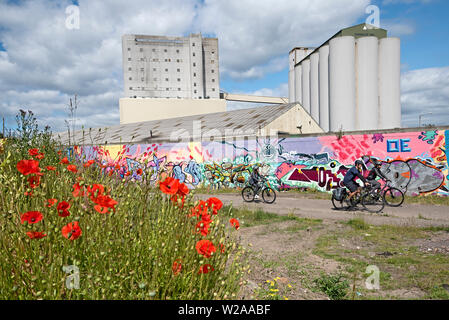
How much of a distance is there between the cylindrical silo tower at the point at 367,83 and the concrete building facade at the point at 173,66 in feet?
108

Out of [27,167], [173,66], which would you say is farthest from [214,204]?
[173,66]

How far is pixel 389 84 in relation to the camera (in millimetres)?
31219

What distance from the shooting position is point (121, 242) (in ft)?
7.57

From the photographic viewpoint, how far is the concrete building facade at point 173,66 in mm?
58875

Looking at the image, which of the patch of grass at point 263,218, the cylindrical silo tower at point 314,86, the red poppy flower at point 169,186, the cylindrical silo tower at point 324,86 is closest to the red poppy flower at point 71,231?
the red poppy flower at point 169,186

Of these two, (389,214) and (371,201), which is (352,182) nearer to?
(371,201)

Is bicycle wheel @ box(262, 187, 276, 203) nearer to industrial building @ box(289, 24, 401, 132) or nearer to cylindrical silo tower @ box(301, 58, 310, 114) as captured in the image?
industrial building @ box(289, 24, 401, 132)

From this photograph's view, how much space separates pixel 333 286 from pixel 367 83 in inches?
1239

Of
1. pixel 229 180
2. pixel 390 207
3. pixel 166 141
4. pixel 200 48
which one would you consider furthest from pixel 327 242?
pixel 200 48

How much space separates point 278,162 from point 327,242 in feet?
34.0

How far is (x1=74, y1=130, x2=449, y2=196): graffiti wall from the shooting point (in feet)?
41.0

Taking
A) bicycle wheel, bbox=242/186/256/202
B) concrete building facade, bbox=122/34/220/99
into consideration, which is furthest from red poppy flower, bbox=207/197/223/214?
concrete building facade, bbox=122/34/220/99

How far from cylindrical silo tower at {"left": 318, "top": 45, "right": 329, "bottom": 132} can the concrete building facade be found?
2892cm

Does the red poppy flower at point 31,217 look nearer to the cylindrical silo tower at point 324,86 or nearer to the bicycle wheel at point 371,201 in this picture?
the bicycle wheel at point 371,201
